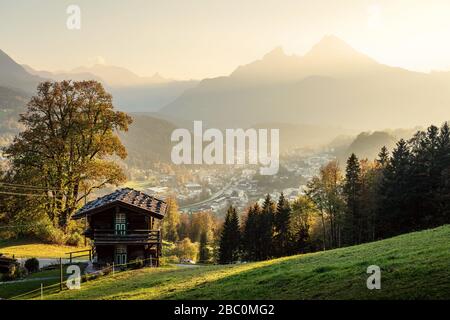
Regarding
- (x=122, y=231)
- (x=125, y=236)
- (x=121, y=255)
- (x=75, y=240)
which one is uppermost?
(x=122, y=231)

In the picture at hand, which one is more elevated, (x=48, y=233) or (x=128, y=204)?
(x=128, y=204)

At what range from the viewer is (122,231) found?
39.1 meters

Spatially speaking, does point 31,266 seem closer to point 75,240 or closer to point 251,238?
point 75,240

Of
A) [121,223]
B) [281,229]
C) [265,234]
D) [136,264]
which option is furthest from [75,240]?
[281,229]

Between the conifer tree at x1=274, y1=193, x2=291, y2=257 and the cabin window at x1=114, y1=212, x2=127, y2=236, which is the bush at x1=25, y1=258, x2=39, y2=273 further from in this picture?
the conifer tree at x1=274, y1=193, x2=291, y2=257

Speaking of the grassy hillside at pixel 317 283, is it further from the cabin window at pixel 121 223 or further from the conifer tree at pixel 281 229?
the conifer tree at pixel 281 229

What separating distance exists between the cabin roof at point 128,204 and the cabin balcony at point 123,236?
178cm

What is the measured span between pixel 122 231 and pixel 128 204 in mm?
2650

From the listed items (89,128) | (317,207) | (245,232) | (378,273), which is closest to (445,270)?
(378,273)

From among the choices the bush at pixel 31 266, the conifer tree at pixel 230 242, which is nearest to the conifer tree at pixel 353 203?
the conifer tree at pixel 230 242

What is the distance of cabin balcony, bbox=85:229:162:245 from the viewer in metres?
38.0

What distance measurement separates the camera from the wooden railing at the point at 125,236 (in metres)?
38.0
